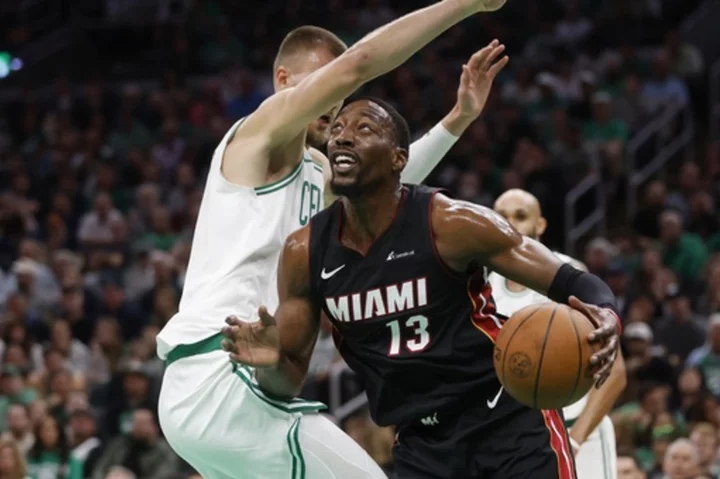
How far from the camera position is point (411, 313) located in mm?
5031

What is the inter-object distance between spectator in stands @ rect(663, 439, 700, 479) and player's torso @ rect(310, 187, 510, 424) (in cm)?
447

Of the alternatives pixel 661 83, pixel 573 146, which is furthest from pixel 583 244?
pixel 661 83

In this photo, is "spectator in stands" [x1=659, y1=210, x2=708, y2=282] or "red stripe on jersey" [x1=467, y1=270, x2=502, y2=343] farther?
"spectator in stands" [x1=659, y1=210, x2=708, y2=282]

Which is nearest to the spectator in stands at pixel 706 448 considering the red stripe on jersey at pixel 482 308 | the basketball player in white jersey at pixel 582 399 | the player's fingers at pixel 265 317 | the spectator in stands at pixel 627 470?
the spectator in stands at pixel 627 470

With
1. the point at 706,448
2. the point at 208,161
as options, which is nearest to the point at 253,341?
the point at 706,448

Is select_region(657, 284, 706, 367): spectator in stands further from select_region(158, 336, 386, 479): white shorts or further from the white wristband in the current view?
select_region(158, 336, 386, 479): white shorts

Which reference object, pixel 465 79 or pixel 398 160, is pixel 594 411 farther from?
pixel 398 160

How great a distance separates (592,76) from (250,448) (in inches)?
→ 464

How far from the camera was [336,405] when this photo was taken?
1233 cm

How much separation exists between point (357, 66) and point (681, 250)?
28.2 ft

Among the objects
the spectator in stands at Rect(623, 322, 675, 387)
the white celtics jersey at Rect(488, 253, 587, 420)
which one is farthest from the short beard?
the spectator in stands at Rect(623, 322, 675, 387)

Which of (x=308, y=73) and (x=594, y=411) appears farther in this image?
(x=594, y=411)

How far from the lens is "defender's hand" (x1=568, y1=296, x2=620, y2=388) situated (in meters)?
4.62

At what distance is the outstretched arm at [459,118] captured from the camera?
244 inches
